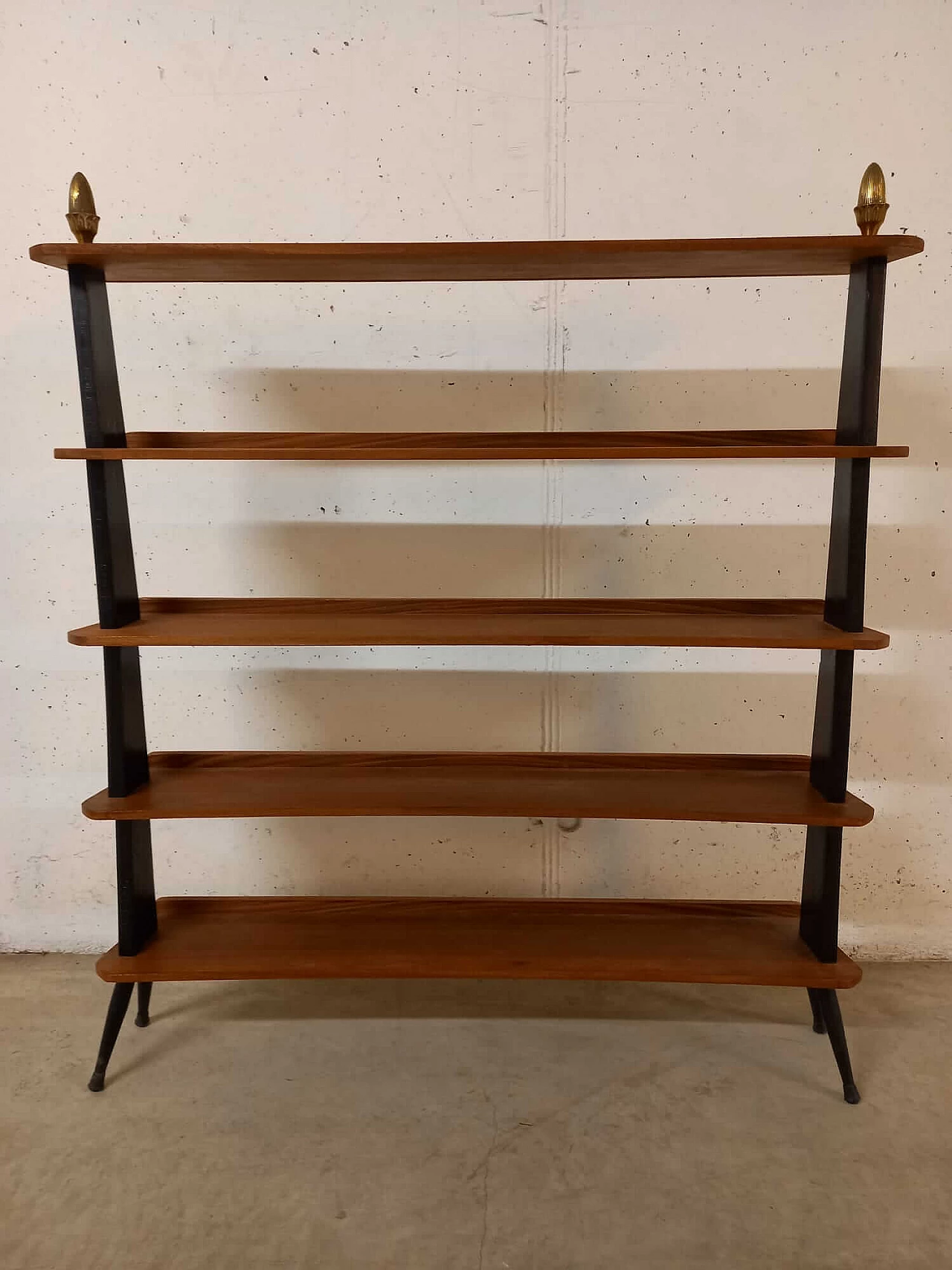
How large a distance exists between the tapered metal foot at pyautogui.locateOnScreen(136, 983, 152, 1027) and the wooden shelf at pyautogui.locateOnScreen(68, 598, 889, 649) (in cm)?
86

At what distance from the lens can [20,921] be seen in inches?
97.7

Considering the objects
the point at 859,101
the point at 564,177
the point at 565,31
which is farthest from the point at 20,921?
the point at 859,101

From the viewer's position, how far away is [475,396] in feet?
7.32

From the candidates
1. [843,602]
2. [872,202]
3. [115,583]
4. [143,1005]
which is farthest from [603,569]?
[143,1005]

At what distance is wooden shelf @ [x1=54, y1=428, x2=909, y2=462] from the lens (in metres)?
1.68

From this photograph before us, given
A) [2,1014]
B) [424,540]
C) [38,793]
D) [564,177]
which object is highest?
[564,177]

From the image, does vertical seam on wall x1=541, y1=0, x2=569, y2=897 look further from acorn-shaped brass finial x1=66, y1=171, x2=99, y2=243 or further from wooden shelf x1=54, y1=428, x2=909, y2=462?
acorn-shaped brass finial x1=66, y1=171, x2=99, y2=243

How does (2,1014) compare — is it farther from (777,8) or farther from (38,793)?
(777,8)

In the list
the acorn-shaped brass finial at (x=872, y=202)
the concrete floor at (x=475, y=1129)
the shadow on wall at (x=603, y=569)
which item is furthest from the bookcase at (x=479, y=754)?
the shadow on wall at (x=603, y=569)

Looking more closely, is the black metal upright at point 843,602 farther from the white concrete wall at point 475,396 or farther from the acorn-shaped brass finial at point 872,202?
the white concrete wall at point 475,396

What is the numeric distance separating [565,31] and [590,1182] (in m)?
2.53

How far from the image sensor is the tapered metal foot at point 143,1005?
2.12 m

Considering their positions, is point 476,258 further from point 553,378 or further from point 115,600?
point 115,600

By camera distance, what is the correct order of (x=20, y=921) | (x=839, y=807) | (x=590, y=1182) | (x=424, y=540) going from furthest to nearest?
(x=20, y=921), (x=424, y=540), (x=839, y=807), (x=590, y=1182)
